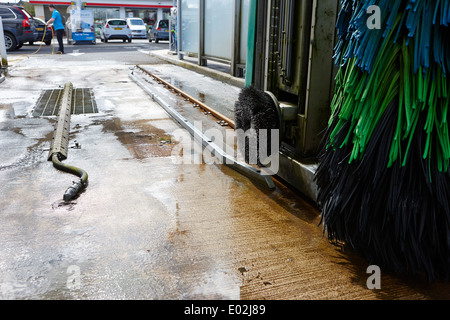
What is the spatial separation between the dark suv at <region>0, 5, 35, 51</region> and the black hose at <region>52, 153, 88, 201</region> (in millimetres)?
15236

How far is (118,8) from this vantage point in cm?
4091

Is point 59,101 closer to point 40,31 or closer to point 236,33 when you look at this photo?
point 236,33

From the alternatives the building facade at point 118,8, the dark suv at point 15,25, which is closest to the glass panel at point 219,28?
the dark suv at point 15,25

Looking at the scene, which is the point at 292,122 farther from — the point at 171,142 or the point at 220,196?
the point at 171,142

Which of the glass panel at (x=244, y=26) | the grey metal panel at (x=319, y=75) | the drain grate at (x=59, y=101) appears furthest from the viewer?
the glass panel at (x=244, y=26)

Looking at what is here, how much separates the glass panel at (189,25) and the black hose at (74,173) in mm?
8023

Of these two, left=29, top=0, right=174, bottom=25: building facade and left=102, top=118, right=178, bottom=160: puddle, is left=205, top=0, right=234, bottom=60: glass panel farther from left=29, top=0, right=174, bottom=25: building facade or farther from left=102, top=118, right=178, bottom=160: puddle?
left=29, top=0, right=174, bottom=25: building facade

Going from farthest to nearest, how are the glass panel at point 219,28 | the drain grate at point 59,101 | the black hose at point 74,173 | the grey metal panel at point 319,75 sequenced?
the glass panel at point 219,28 < the drain grate at point 59,101 < the black hose at point 74,173 < the grey metal panel at point 319,75

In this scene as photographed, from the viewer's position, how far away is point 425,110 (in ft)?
5.82

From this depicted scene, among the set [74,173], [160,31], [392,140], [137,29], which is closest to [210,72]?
[74,173]

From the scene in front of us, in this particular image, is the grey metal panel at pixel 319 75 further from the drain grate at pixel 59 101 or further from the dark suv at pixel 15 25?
the dark suv at pixel 15 25

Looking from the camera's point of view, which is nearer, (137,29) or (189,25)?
(189,25)

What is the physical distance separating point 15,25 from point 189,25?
902 centimetres

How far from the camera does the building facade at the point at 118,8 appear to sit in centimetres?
3781
